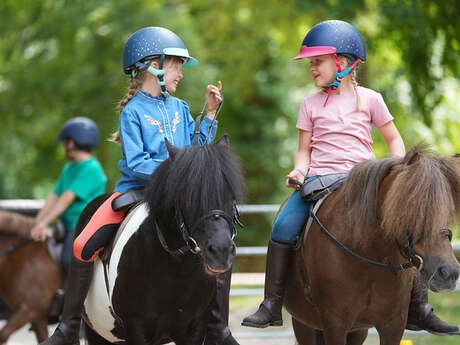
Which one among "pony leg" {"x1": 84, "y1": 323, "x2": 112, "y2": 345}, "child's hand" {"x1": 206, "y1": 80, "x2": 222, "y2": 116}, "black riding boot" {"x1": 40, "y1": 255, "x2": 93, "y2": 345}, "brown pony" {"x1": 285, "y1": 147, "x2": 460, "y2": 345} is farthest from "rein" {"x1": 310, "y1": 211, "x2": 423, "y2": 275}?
"pony leg" {"x1": 84, "y1": 323, "x2": 112, "y2": 345}

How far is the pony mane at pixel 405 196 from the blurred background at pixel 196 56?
524 centimetres

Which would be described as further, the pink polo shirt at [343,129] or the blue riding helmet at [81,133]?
the blue riding helmet at [81,133]

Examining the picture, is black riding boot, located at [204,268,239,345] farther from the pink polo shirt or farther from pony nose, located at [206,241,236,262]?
pony nose, located at [206,241,236,262]

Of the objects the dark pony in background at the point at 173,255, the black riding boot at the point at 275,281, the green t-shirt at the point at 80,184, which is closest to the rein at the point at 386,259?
the black riding boot at the point at 275,281

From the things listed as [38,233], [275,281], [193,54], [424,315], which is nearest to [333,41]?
[275,281]

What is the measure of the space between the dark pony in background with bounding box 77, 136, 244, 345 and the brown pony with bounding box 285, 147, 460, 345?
2.49 feet

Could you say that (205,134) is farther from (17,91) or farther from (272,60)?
(272,60)

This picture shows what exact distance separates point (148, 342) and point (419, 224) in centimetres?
163

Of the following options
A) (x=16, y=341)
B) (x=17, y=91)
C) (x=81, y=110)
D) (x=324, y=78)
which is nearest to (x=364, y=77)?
(x=81, y=110)

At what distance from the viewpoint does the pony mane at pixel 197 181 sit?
3609 mm

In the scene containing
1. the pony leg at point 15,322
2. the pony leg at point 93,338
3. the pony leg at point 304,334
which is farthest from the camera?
the pony leg at point 15,322

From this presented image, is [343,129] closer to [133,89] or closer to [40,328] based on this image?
[133,89]

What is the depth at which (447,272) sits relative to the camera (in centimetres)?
368

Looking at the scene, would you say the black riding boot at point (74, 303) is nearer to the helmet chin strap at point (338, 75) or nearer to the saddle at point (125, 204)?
the saddle at point (125, 204)
